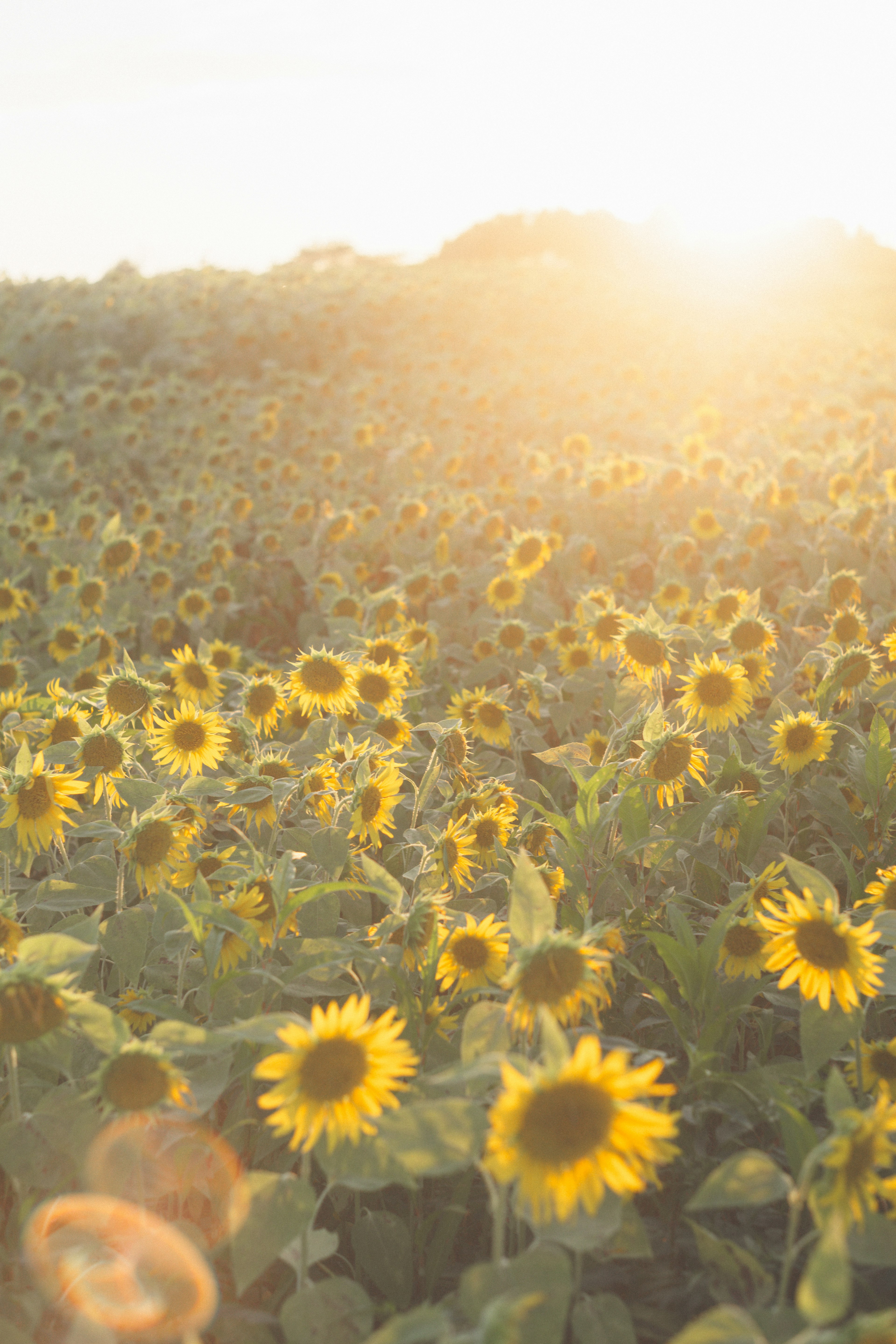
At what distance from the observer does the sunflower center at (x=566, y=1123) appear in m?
1.23

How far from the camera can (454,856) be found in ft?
8.07

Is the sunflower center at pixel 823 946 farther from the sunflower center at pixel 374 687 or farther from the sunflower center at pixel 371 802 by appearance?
the sunflower center at pixel 374 687

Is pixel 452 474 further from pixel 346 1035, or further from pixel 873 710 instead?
pixel 346 1035

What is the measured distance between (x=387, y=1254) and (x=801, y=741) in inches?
74.2

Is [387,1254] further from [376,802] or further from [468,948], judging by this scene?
[376,802]

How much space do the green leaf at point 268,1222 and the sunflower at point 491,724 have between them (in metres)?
2.22

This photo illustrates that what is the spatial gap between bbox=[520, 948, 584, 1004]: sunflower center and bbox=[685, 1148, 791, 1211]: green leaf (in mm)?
354

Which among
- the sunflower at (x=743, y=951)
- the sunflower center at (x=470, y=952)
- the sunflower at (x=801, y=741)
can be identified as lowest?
the sunflower at (x=743, y=951)

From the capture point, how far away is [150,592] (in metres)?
6.23

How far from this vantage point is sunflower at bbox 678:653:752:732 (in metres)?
3.16

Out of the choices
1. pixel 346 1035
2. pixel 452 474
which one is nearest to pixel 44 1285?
pixel 346 1035

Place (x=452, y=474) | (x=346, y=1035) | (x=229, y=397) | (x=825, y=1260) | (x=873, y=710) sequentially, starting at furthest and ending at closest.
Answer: (x=229, y=397) < (x=452, y=474) < (x=873, y=710) < (x=346, y=1035) < (x=825, y=1260)

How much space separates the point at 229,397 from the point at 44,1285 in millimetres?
11243

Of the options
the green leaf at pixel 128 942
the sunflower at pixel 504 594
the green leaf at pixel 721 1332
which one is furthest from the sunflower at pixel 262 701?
the green leaf at pixel 721 1332
